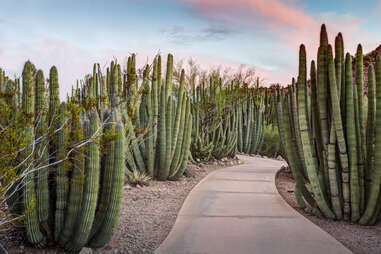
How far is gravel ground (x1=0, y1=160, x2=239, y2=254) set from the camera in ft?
13.4

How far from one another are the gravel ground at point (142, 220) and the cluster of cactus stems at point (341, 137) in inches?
88.5

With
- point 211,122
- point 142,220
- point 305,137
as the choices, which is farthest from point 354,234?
point 211,122

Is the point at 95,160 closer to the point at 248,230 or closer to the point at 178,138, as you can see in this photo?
the point at 248,230

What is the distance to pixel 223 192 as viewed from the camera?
6.91 meters

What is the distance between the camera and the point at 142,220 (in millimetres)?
5199

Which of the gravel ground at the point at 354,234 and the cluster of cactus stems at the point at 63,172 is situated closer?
the cluster of cactus stems at the point at 63,172

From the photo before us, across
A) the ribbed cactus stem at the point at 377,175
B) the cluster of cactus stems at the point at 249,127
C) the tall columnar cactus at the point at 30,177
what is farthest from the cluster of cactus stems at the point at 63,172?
the cluster of cactus stems at the point at 249,127

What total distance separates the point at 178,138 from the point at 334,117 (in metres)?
4.03

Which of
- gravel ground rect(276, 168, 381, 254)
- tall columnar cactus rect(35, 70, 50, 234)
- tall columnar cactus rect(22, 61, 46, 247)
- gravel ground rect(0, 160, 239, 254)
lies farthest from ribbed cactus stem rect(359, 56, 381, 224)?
tall columnar cactus rect(22, 61, 46, 247)

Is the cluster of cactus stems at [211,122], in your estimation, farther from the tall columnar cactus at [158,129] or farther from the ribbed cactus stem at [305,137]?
the ribbed cactus stem at [305,137]

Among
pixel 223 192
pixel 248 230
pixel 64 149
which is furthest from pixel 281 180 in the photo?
pixel 64 149

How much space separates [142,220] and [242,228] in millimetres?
1427

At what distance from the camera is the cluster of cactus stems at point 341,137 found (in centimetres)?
486

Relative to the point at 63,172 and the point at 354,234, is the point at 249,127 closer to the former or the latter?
the point at 354,234
